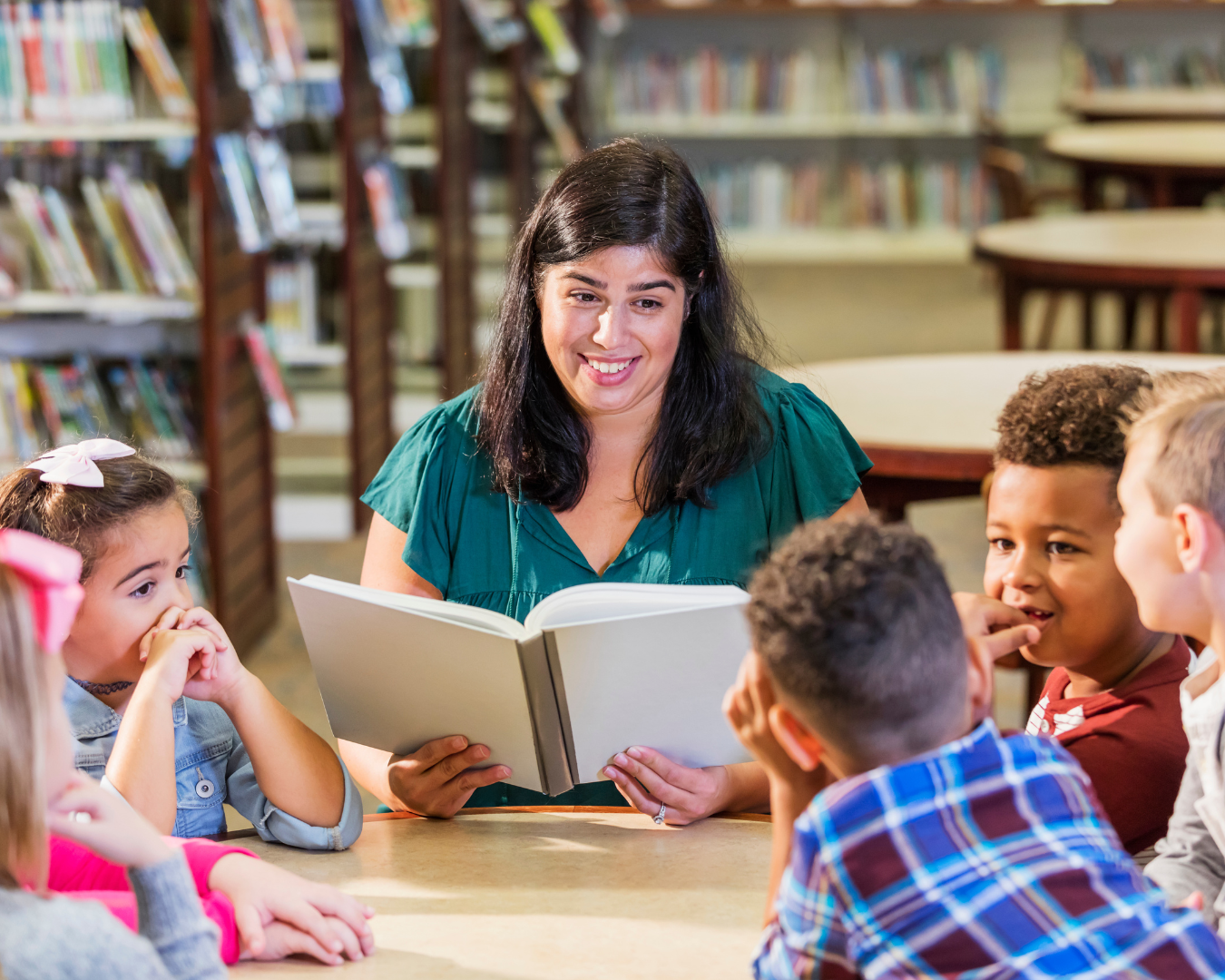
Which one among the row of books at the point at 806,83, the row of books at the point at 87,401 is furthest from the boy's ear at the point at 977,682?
the row of books at the point at 806,83

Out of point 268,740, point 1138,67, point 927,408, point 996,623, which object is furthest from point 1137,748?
point 1138,67

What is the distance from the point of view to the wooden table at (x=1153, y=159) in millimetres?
5180

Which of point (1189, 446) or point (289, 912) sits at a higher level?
point (1189, 446)

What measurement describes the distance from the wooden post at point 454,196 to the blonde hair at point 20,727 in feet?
11.9

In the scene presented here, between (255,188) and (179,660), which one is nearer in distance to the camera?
(179,660)

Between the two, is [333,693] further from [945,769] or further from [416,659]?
[945,769]

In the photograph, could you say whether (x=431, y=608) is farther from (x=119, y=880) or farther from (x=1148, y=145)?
(x=1148, y=145)

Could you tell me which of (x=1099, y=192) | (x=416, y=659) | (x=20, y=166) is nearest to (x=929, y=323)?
(x=1099, y=192)

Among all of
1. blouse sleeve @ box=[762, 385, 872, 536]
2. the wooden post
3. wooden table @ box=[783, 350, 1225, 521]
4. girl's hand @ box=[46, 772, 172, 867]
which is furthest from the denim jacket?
the wooden post

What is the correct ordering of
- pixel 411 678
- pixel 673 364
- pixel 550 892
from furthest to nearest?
1. pixel 673 364
2. pixel 411 678
3. pixel 550 892

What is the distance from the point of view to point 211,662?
3.96 feet

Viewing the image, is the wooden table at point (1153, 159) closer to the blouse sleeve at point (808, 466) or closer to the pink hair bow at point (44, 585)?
the blouse sleeve at point (808, 466)

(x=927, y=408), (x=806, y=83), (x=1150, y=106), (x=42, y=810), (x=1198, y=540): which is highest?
(x=806, y=83)

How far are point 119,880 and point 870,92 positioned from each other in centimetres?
650
